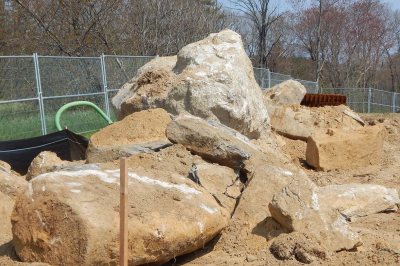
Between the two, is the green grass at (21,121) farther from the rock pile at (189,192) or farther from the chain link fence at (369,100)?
the chain link fence at (369,100)

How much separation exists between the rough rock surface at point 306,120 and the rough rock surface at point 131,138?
405 cm

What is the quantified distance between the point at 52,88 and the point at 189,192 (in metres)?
7.93

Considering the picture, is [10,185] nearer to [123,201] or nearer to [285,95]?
[123,201]

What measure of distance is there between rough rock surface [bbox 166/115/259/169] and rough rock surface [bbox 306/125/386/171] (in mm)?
3120

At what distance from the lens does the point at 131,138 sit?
6.98 metres

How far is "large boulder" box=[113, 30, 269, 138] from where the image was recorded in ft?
27.2

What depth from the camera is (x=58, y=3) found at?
746 inches

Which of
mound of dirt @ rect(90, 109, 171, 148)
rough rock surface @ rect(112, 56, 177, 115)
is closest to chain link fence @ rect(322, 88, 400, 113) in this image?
rough rock surface @ rect(112, 56, 177, 115)

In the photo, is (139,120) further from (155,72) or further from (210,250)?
(210,250)

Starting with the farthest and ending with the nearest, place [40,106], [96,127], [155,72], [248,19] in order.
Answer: [248,19], [96,127], [40,106], [155,72]

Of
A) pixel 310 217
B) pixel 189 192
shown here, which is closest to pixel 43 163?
pixel 189 192

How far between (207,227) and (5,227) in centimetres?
183

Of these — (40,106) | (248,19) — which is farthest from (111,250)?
(248,19)

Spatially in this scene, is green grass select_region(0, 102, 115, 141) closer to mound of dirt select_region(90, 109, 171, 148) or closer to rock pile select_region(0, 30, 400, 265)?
rock pile select_region(0, 30, 400, 265)
